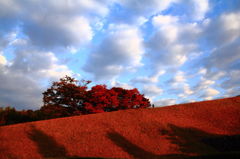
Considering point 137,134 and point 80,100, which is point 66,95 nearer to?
point 80,100

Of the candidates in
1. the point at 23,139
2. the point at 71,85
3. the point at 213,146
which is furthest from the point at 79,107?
the point at 213,146

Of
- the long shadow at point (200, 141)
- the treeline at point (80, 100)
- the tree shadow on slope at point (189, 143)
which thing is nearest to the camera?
the tree shadow on slope at point (189, 143)

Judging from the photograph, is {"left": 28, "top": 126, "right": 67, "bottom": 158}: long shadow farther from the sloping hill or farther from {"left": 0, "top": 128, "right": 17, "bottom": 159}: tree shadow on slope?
{"left": 0, "top": 128, "right": 17, "bottom": 159}: tree shadow on slope

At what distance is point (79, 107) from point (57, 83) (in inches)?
168

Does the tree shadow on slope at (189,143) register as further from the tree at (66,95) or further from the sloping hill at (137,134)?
the tree at (66,95)

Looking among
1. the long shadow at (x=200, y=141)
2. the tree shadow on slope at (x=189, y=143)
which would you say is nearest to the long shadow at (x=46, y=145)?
the tree shadow on slope at (x=189, y=143)

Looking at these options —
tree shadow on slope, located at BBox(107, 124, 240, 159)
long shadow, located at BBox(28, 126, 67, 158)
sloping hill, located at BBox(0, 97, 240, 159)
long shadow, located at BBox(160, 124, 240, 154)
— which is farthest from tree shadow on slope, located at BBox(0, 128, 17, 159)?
long shadow, located at BBox(160, 124, 240, 154)

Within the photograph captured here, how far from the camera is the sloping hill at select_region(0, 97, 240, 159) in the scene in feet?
39.2

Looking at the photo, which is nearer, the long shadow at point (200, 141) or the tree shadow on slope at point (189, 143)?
the tree shadow on slope at point (189, 143)

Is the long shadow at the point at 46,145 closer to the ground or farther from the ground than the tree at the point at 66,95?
closer to the ground

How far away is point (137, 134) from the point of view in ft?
45.9

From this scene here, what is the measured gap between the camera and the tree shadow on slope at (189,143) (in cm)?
1138

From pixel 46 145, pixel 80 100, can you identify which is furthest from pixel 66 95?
pixel 46 145

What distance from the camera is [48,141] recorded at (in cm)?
1410
